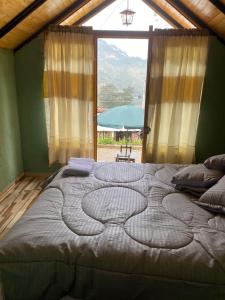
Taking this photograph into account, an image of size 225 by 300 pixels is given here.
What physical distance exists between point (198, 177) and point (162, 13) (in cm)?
239

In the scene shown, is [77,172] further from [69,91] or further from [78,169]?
[69,91]

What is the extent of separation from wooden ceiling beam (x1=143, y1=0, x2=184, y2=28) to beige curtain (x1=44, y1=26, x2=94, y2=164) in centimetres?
86

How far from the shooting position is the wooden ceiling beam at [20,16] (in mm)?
2531

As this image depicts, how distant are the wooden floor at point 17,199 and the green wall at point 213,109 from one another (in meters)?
2.39

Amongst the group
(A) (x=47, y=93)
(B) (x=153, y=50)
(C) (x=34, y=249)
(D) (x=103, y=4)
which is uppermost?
(D) (x=103, y=4)

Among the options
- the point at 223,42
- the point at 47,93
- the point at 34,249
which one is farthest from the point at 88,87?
the point at 34,249

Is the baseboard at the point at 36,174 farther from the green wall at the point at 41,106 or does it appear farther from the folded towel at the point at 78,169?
the folded towel at the point at 78,169

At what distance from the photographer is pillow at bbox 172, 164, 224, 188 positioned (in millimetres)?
1952

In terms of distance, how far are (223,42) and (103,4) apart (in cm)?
164

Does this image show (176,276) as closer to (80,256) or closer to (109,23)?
(80,256)

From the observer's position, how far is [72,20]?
332 centimetres

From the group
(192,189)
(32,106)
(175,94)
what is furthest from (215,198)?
(32,106)

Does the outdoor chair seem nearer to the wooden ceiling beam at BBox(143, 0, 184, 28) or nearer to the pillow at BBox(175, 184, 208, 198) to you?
the pillow at BBox(175, 184, 208, 198)

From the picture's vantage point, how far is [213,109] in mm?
3424
